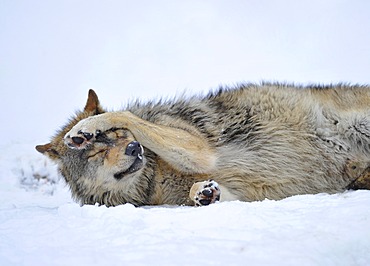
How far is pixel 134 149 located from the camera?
3.71 m

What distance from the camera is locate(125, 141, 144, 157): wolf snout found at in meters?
3.71

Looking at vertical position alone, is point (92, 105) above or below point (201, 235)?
above

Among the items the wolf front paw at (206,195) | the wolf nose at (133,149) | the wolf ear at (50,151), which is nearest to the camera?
the wolf front paw at (206,195)

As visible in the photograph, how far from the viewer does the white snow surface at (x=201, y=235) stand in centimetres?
184

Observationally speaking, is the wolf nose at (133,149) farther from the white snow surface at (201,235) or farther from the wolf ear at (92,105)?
the wolf ear at (92,105)

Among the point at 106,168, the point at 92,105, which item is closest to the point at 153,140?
the point at 106,168

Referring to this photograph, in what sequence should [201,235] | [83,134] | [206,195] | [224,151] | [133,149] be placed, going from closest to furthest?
[201,235], [206,195], [133,149], [83,134], [224,151]

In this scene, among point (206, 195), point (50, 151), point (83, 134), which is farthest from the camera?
point (50, 151)

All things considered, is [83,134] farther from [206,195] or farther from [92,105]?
[206,195]

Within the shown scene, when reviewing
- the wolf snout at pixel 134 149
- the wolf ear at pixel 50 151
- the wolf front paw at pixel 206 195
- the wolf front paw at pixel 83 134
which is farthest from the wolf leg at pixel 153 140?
the wolf ear at pixel 50 151

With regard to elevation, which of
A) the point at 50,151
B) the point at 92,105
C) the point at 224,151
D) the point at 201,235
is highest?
the point at 92,105

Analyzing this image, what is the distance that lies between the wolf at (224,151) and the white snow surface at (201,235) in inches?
37.8

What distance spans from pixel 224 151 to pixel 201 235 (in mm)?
2096

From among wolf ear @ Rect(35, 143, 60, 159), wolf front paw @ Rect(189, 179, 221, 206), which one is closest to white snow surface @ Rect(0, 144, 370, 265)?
wolf front paw @ Rect(189, 179, 221, 206)
